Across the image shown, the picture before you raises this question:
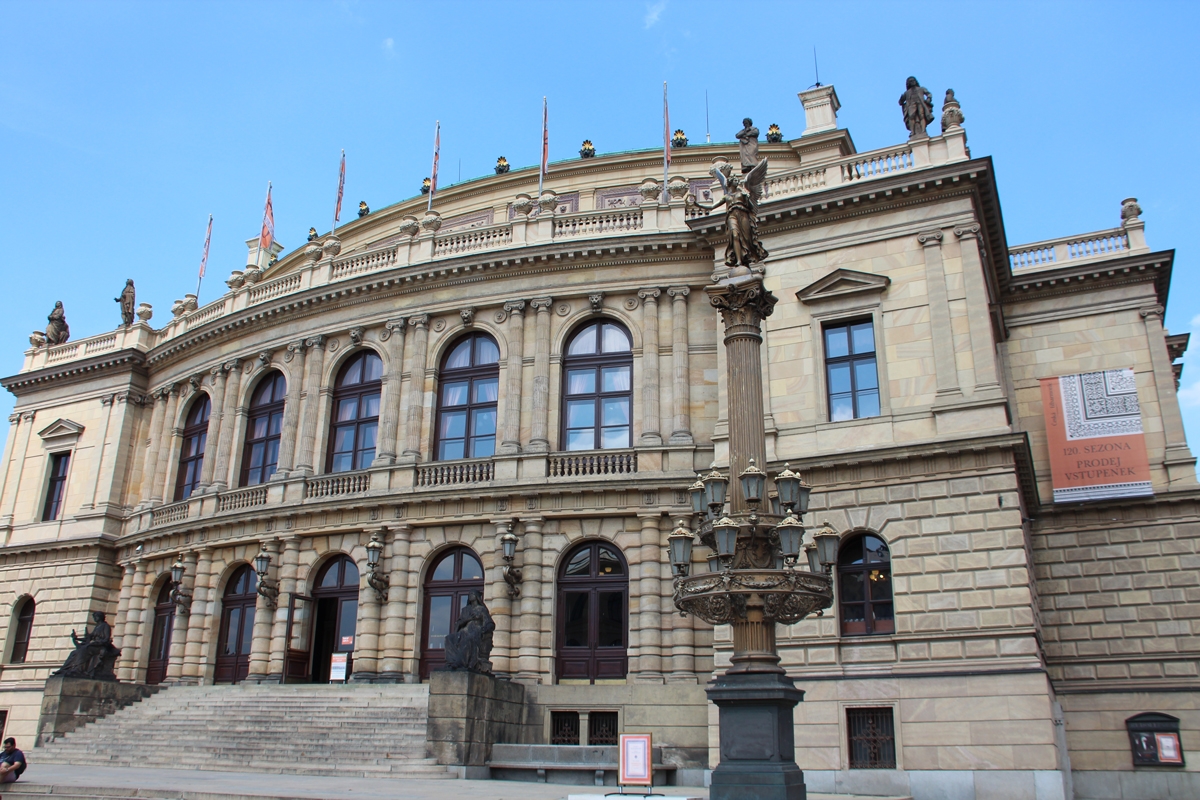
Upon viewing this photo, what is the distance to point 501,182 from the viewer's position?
40812 millimetres

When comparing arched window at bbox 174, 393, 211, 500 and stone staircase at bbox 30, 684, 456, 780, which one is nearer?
stone staircase at bbox 30, 684, 456, 780

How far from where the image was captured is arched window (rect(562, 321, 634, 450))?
29.2m

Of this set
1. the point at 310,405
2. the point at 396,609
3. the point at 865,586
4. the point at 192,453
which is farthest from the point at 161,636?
the point at 865,586

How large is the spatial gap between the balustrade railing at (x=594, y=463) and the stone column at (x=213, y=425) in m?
13.9

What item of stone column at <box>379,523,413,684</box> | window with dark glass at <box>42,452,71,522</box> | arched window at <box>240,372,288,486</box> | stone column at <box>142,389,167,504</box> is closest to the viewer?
stone column at <box>379,523,413,684</box>

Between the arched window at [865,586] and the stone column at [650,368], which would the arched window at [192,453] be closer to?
the stone column at [650,368]

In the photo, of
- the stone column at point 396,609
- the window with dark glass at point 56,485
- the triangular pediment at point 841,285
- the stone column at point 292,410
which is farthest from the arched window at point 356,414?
the window with dark glass at point 56,485

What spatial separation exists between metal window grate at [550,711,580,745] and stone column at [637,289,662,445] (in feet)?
25.4

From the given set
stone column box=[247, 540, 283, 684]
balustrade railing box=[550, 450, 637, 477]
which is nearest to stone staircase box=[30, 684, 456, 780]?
stone column box=[247, 540, 283, 684]

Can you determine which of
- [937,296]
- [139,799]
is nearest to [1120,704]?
[937,296]

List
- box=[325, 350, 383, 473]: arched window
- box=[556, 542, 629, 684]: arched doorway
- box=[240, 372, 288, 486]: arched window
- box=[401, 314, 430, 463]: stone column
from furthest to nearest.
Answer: box=[240, 372, 288, 486]: arched window < box=[325, 350, 383, 473]: arched window < box=[401, 314, 430, 463]: stone column < box=[556, 542, 629, 684]: arched doorway

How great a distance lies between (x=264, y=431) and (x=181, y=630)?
7214 millimetres

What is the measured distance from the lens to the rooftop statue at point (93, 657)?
29891 mm

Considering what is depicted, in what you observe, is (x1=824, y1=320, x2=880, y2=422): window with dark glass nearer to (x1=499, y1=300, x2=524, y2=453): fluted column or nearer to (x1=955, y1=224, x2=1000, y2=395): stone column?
(x1=955, y1=224, x2=1000, y2=395): stone column
